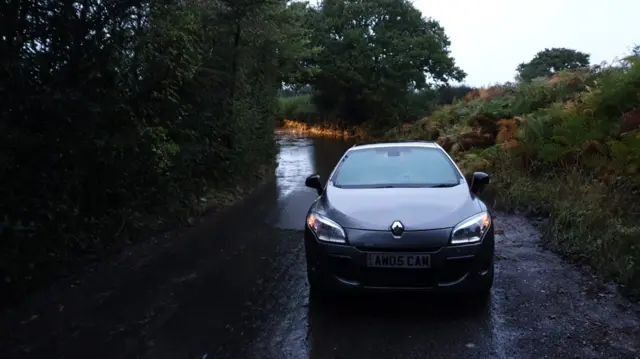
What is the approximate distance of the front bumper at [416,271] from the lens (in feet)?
15.8

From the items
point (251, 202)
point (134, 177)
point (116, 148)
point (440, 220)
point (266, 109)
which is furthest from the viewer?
point (266, 109)

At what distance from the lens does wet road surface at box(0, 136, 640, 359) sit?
4.35 m

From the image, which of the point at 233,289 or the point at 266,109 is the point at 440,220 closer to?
the point at 233,289

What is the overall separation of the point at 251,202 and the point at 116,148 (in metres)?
6.20

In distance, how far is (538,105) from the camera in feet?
50.4

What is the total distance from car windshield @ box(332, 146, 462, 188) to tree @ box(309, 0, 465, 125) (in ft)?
86.6

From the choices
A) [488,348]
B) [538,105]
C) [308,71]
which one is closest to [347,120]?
[308,71]

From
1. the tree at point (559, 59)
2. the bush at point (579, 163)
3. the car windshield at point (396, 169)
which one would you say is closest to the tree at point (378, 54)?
the tree at point (559, 59)

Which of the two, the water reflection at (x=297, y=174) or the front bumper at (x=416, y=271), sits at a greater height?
the front bumper at (x=416, y=271)

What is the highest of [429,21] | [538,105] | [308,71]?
[429,21]

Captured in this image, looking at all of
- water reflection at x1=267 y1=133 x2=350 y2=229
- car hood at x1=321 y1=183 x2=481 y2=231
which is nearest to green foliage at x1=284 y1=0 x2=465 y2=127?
water reflection at x1=267 y1=133 x2=350 y2=229

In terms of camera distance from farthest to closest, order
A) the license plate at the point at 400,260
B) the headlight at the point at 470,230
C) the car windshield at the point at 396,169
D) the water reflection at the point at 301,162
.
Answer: the water reflection at the point at 301,162 < the car windshield at the point at 396,169 < the headlight at the point at 470,230 < the license plate at the point at 400,260

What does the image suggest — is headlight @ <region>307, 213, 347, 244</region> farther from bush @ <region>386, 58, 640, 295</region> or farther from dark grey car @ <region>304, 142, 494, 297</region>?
bush @ <region>386, 58, 640, 295</region>

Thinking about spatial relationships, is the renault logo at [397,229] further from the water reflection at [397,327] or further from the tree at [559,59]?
the tree at [559,59]
